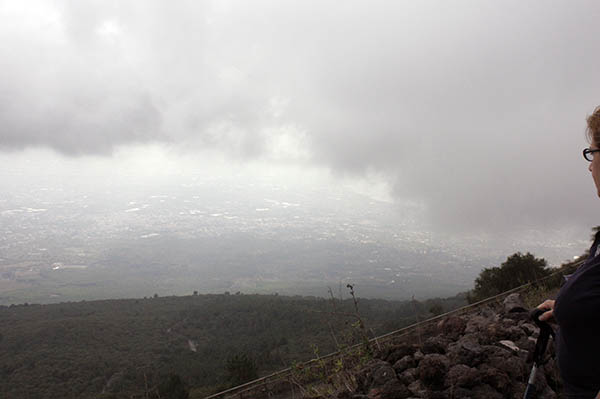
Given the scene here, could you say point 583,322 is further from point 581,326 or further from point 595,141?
point 595,141

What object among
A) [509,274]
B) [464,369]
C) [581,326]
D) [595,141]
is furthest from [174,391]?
[595,141]

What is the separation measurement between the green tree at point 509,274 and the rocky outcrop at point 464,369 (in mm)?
10804

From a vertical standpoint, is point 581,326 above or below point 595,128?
below

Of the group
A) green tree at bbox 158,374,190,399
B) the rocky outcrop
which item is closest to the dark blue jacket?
the rocky outcrop

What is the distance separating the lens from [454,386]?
338cm

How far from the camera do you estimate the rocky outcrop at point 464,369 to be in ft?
10.9

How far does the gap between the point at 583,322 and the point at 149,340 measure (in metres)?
56.0

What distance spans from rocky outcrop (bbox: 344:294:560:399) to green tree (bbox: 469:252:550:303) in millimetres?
10804

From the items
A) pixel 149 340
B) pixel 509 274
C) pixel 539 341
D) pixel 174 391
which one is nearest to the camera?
pixel 539 341

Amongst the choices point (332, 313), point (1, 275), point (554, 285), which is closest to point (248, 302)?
point (554, 285)

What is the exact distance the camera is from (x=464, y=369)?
3510 mm

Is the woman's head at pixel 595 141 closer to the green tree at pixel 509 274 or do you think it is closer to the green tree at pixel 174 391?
the green tree at pixel 509 274

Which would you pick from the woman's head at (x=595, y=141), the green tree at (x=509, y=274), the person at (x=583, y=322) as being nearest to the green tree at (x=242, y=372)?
the green tree at (x=509, y=274)

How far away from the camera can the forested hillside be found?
3269cm
